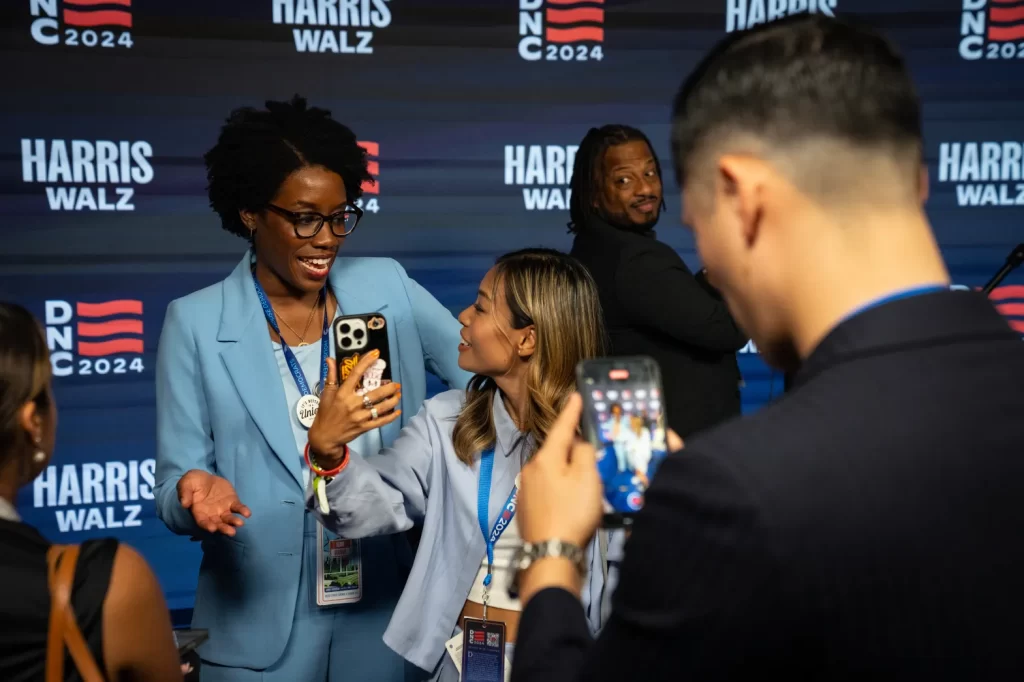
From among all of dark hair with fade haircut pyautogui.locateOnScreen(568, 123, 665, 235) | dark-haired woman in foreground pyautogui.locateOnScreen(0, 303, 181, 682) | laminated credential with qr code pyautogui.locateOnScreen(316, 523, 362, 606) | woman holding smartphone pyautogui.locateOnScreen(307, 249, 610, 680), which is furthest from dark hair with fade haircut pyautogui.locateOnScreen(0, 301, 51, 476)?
dark hair with fade haircut pyautogui.locateOnScreen(568, 123, 665, 235)

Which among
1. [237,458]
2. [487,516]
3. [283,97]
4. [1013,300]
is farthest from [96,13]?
[1013,300]

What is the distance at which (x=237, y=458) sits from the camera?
2266mm

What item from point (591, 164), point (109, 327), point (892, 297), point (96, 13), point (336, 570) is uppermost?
point (96, 13)

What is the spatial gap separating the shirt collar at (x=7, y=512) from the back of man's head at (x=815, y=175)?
3.19ft

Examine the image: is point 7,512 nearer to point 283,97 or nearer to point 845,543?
point 845,543

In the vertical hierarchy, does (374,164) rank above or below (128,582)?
above

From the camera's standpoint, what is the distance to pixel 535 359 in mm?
2230

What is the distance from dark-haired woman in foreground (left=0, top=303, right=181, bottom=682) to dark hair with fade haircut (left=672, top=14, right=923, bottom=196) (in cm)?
92

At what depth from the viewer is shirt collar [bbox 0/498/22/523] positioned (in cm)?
129

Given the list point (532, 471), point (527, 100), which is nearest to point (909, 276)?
point (532, 471)

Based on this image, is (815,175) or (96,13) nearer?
(815,175)

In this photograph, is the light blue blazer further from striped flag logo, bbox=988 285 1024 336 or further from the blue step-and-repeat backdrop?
striped flag logo, bbox=988 285 1024 336

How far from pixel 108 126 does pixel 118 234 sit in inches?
15.9

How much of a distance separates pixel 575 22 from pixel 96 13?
1.84 meters
